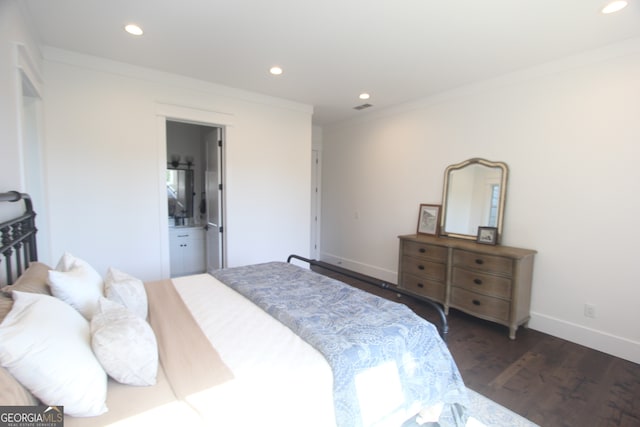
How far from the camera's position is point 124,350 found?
3.81ft

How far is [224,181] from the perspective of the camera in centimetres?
384

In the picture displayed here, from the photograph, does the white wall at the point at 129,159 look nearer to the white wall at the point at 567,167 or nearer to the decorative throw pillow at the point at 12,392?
the white wall at the point at 567,167

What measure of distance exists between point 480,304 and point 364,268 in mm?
2179

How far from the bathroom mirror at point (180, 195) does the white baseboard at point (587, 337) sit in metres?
5.10

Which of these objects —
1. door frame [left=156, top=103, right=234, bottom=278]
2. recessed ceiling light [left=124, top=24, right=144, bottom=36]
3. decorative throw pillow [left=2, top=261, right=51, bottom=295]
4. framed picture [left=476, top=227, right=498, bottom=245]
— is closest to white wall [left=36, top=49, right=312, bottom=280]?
door frame [left=156, top=103, right=234, bottom=278]

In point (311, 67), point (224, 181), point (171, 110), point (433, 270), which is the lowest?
point (433, 270)

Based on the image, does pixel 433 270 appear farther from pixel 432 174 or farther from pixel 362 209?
pixel 362 209

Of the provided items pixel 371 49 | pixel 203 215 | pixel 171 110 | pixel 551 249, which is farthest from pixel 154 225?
pixel 551 249

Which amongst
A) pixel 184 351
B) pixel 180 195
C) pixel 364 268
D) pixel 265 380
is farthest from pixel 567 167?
pixel 180 195

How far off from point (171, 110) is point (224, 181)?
0.99 meters

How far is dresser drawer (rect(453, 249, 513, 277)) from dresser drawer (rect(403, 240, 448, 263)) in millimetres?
142

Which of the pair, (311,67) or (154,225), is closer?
(311,67)

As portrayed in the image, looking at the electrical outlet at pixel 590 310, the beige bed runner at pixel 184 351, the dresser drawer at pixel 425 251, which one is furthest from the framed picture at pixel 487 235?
the beige bed runner at pixel 184 351

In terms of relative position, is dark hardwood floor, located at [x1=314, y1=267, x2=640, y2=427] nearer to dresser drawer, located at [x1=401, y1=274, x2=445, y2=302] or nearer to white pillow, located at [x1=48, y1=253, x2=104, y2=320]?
dresser drawer, located at [x1=401, y1=274, x2=445, y2=302]
